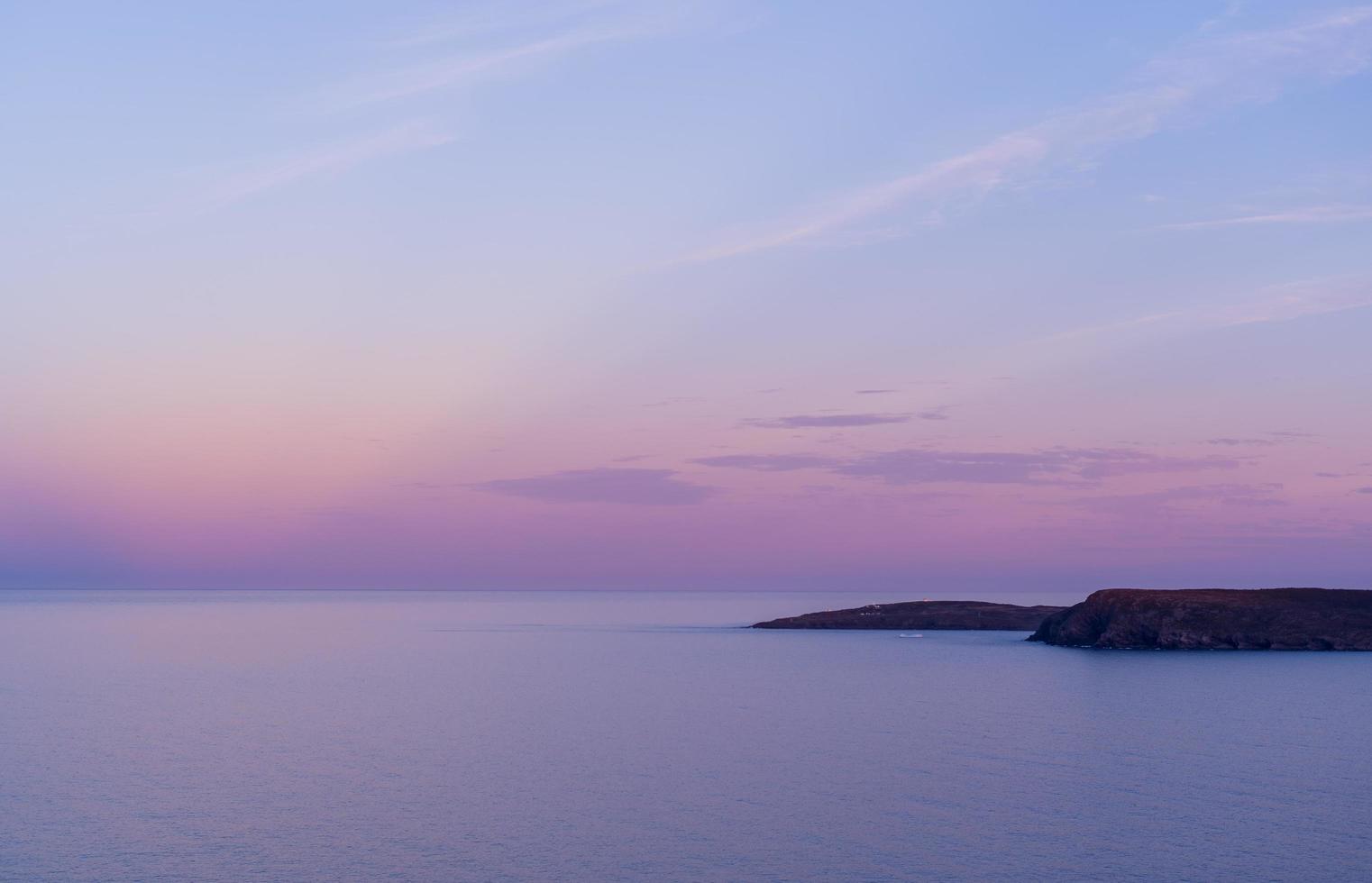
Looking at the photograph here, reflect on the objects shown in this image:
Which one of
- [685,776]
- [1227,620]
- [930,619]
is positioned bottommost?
[685,776]

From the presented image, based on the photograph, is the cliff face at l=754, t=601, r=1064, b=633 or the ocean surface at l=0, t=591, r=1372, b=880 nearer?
the ocean surface at l=0, t=591, r=1372, b=880

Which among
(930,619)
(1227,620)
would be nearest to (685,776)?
(1227,620)

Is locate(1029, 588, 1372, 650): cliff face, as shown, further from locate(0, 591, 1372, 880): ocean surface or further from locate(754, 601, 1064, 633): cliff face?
locate(754, 601, 1064, 633): cliff face

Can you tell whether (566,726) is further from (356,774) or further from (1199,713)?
(1199,713)

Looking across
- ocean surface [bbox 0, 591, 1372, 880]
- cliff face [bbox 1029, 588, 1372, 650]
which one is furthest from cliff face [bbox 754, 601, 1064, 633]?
ocean surface [bbox 0, 591, 1372, 880]

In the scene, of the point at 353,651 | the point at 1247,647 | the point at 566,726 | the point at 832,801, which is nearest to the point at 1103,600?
the point at 1247,647

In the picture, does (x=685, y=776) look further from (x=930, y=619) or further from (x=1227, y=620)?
(x=930, y=619)

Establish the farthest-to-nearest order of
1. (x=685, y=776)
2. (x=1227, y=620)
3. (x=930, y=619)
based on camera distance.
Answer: (x=930, y=619) < (x=1227, y=620) < (x=685, y=776)
